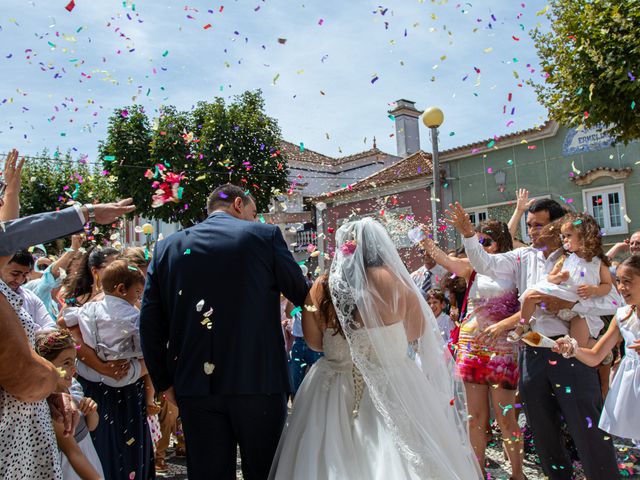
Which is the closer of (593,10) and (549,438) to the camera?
(549,438)

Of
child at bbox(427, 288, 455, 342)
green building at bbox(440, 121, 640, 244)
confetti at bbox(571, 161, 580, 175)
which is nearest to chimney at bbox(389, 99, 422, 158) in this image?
green building at bbox(440, 121, 640, 244)

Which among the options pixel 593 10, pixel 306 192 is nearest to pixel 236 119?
pixel 306 192

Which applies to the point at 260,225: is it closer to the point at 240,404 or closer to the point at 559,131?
the point at 240,404

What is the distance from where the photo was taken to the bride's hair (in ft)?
10.1

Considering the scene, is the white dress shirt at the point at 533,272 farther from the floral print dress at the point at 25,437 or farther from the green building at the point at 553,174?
the green building at the point at 553,174

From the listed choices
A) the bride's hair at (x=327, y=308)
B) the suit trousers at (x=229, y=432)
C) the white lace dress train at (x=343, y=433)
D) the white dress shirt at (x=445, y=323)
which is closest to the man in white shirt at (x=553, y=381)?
the white lace dress train at (x=343, y=433)

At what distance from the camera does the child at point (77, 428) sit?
105 inches

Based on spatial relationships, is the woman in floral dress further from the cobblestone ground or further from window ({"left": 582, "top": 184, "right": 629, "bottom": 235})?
window ({"left": 582, "top": 184, "right": 629, "bottom": 235})

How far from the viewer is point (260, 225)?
305 centimetres

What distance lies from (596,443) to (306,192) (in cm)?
2637

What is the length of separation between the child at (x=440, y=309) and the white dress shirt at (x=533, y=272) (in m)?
2.20

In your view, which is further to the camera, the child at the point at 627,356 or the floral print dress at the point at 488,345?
the floral print dress at the point at 488,345

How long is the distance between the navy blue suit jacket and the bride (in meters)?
0.23

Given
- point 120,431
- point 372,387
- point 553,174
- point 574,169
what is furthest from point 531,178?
point 120,431
